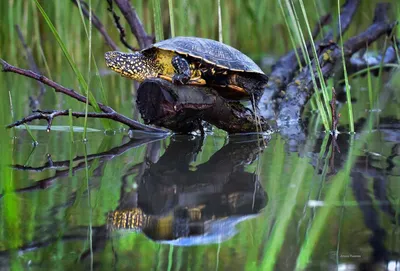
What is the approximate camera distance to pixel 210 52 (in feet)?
8.91

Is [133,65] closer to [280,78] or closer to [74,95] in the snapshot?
[74,95]

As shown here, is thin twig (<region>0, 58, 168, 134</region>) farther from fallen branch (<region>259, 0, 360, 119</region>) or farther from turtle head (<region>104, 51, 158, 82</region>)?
fallen branch (<region>259, 0, 360, 119</region>)

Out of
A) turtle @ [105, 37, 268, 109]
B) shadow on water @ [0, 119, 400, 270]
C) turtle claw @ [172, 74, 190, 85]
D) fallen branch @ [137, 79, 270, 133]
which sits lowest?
shadow on water @ [0, 119, 400, 270]

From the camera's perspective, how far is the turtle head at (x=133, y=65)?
280 cm

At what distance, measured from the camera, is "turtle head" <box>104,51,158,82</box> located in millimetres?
2797

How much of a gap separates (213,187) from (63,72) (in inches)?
173

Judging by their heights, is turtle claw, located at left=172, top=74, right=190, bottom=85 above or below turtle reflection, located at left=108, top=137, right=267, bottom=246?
above

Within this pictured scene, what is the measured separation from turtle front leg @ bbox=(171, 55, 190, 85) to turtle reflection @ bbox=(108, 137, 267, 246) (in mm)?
303

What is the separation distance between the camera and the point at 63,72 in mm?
6000

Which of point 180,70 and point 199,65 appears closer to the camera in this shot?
point 180,70

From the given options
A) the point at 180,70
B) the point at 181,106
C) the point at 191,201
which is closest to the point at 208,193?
the point at 191,201

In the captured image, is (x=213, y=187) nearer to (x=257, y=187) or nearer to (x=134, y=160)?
(x=257, y=187)

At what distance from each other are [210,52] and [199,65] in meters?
0.07

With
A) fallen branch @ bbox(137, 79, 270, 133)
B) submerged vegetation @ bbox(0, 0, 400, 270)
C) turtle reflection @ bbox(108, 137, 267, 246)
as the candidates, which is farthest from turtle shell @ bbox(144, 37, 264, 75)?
turtle reflection @ bbox(108, 137, 267, 246)
